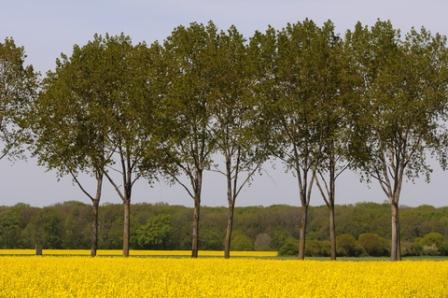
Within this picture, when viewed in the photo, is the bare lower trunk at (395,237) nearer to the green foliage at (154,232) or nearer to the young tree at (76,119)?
the young tree at (76,119)

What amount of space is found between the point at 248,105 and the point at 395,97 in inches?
403

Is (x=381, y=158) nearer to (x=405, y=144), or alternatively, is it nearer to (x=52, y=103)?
(x=405, y=144)

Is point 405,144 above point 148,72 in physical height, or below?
below

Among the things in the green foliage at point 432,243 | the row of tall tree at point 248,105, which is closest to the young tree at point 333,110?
the row of tall tree at point 248,105

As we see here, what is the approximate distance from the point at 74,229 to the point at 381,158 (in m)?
41.4

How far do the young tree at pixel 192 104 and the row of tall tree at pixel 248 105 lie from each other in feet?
0.26

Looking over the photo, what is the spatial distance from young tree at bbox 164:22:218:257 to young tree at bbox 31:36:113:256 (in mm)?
5221

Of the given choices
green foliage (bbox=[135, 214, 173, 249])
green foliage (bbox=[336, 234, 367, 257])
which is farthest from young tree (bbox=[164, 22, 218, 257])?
green foliage (bbox=[135, 214, 173, 249])

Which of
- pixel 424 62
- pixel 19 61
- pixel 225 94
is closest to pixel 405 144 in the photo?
pixel 424 62

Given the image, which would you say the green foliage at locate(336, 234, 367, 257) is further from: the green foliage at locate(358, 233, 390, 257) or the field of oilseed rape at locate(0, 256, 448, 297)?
the field of oilseed rape at locate(0, 256, 448, 297)

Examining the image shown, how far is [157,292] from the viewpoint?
769 inches

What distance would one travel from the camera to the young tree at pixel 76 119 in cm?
5734

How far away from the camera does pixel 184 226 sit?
89312 mm

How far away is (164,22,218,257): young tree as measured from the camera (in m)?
55.6
